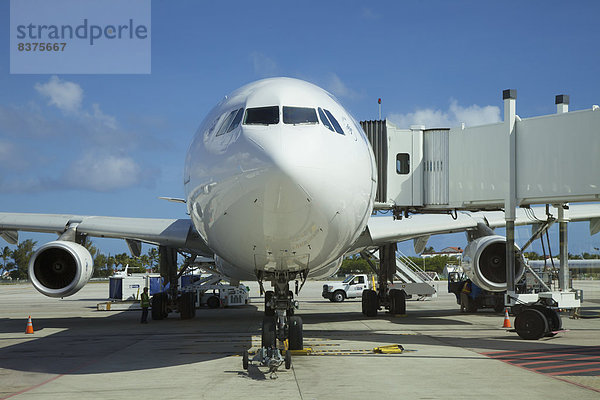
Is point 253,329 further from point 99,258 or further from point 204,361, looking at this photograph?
point 99,258

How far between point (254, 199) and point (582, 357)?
620 cm

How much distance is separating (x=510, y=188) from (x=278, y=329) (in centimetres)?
611

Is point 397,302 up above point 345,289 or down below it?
above

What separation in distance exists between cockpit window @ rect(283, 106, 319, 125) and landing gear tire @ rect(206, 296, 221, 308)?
1905 cm

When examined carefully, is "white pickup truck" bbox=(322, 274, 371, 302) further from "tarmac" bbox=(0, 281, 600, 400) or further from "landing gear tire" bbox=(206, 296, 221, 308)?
"tarmac" bbox=(0, 281, 600, 400)

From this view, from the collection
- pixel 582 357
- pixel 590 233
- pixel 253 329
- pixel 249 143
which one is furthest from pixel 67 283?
pixel 590 233

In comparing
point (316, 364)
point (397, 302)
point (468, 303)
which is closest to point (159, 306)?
point (397, 302)

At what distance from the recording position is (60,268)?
1508 cm

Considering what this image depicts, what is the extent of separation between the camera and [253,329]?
15.4 metres

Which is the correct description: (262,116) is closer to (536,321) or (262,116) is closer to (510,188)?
(510,188)

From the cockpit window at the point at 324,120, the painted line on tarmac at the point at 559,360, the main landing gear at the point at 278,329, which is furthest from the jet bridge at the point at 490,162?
the cockpit window at the point at 324,120

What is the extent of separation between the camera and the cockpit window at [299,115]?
817cm

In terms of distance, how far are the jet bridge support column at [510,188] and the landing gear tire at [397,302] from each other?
6.06m

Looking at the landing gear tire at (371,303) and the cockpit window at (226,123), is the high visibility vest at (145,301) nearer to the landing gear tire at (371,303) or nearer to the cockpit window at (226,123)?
the landing gear tire at (371,303)
